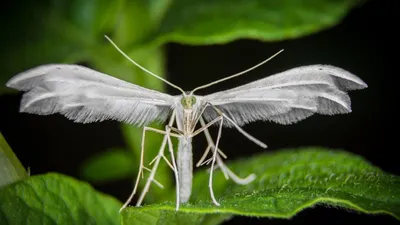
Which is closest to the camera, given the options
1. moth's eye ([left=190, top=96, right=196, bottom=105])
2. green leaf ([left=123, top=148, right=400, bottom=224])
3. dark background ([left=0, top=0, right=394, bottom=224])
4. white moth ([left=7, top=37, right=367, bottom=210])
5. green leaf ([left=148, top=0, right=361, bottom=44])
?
green leaf ([left=123, top=148, right=400, bottom=224])

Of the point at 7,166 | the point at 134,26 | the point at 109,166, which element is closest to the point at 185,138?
the point at 7,166

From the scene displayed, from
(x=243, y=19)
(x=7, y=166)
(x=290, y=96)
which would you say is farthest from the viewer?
(x=243, y=19)

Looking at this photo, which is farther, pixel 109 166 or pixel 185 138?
pixel 109 166

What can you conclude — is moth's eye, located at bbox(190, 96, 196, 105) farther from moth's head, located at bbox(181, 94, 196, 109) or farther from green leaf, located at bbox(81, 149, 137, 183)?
green leaf, located at bbox(81, 149, 137, 183)

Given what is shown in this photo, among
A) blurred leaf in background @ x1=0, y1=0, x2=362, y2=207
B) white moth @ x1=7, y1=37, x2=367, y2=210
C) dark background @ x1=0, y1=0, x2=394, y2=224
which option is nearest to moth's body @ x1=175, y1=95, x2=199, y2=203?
white moth @ x1=7, y1=37, x2=367, y2=210

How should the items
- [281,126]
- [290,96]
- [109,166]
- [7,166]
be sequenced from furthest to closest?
[281,126], [109,166], [290,96], [7,166]

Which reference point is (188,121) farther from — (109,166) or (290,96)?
(109,166)
